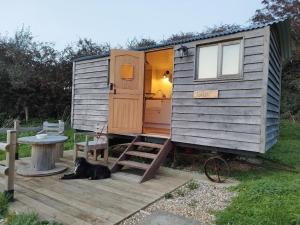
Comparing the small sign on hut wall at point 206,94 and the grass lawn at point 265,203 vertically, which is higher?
the small sign on hut wall at point 206,94

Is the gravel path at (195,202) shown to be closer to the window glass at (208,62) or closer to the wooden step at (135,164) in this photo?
the wooden step at (135,164)

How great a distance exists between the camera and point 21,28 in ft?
44.4

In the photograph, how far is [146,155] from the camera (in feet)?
17.1

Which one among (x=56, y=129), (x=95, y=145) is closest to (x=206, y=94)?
(x=95, y=145)

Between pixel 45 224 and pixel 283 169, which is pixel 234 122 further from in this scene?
pixel 45 224

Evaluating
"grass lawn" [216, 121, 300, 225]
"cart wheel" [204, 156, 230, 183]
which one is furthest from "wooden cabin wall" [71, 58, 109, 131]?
"grass lawn" [216, 121, 300, 225]

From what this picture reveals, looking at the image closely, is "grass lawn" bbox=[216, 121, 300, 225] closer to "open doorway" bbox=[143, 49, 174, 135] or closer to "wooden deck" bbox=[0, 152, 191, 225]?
"wooden deck" bbox=[0, 152, 191, 225]

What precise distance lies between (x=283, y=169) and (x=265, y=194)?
2.27 meters

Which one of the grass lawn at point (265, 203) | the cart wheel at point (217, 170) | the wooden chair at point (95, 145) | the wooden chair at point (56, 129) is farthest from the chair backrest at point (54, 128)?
the grass lawn at point (265, 203)

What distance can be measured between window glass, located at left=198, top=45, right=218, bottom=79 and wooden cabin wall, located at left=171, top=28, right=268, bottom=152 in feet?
0.44

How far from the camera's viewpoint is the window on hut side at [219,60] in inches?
192

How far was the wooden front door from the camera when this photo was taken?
19.9ft

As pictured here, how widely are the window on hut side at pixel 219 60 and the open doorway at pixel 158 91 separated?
2041 millimetres

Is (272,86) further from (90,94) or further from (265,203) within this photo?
(90,94)
